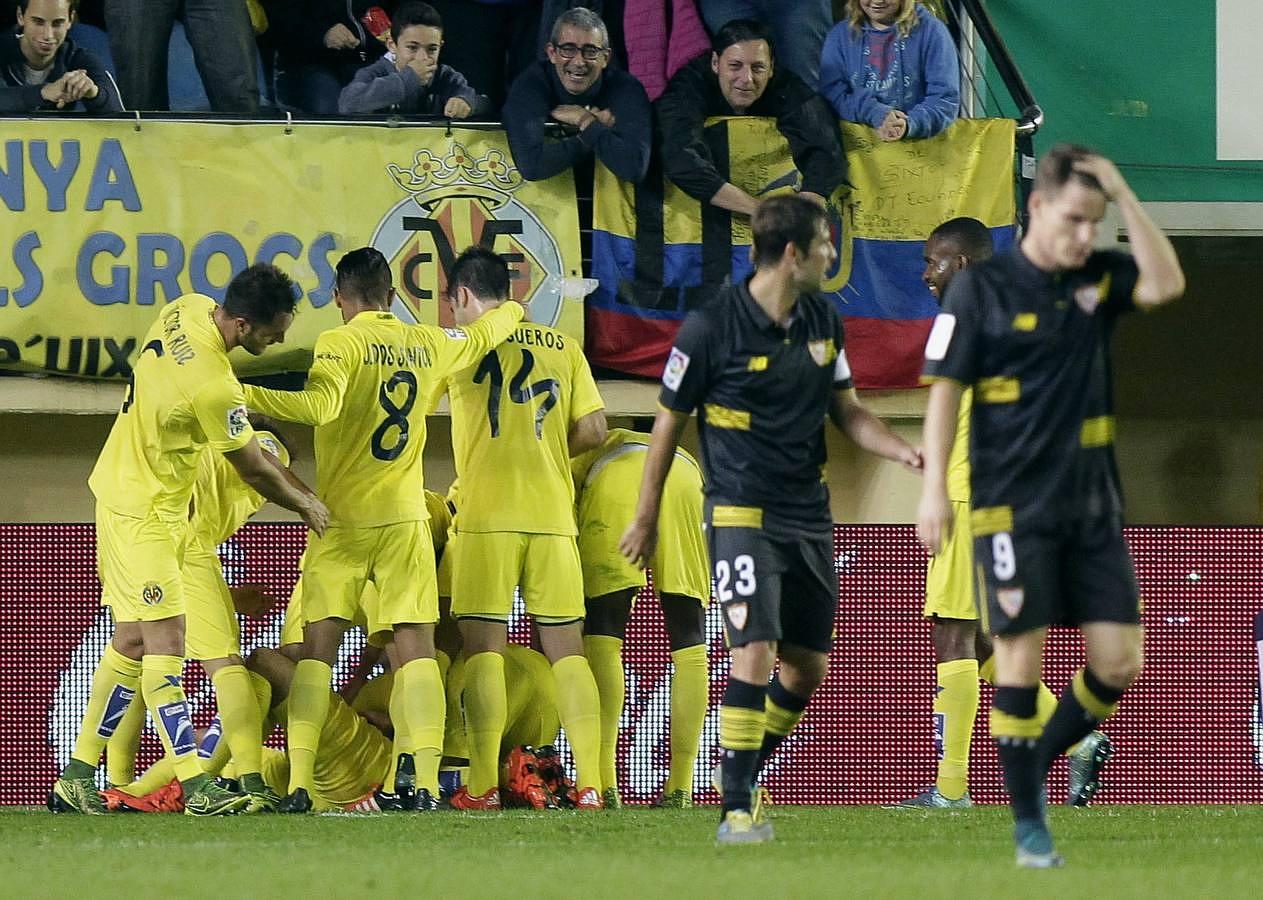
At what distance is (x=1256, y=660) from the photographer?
9.98 m

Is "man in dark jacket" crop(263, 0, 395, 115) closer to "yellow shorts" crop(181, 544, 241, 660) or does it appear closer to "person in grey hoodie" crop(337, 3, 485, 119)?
"person in grey hoodie" crop(337, 3, 485, 119)

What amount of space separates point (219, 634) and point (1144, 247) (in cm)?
464

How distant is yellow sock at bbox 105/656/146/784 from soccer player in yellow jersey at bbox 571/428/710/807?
198 centimetres

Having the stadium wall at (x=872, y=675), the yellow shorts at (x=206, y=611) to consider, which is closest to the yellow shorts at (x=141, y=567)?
the yellow shorts at (x=206, y=611)

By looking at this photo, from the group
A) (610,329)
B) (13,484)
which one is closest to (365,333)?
(610,329)

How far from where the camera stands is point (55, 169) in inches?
412

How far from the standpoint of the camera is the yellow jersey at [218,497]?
8.87m

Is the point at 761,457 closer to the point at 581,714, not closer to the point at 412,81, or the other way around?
the point at 581,714

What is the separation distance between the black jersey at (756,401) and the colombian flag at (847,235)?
4283mm

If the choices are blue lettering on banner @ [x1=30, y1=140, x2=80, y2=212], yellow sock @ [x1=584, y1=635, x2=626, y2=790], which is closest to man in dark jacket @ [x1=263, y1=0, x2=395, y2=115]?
blue lettering on banner @ [x1=30, y1=140, x2=80, y2=212]

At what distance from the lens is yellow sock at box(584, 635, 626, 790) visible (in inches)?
349

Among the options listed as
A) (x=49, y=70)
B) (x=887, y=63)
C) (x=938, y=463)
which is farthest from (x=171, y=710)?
(x=887, y=63)

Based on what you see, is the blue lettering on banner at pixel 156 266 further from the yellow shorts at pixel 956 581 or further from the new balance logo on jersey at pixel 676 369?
the new balance logo on jersey at pixel 676 369

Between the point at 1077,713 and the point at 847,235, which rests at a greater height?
the point at 847,235
